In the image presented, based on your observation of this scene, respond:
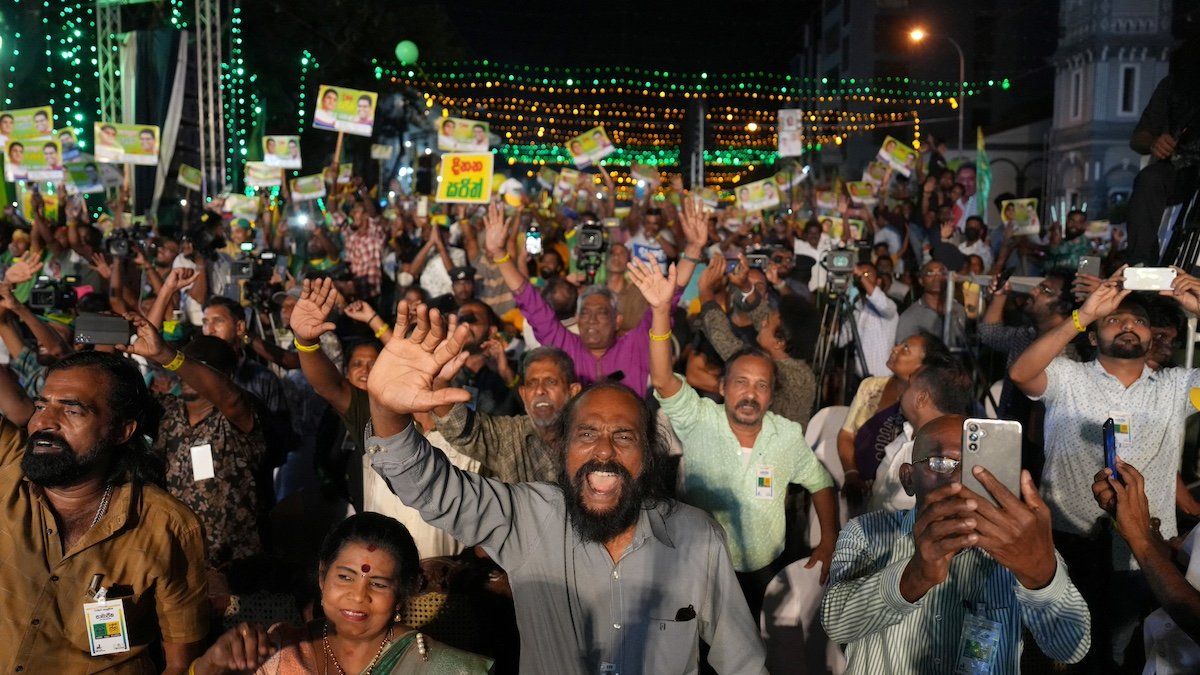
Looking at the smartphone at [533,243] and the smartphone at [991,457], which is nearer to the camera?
the smartphone at [991,457]

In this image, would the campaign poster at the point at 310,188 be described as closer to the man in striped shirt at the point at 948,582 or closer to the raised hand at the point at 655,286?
the raised hand at the point at 655,286

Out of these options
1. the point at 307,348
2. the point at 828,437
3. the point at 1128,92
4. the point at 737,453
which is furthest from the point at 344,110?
the point at 1128,92

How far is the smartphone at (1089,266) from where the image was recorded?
4934 mm

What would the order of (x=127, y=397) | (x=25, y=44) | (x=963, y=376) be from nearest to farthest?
(x=127, y=397) → (x=963, y=376) → (x=25, y=44)

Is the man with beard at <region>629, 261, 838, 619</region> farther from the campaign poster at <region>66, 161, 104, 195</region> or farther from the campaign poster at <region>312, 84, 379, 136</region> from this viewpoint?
the campaign poster at <region>66, 161, 104, 195</region>

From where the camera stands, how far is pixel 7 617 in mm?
2988

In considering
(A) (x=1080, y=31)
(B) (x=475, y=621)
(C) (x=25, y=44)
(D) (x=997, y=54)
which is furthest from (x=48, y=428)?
(D) (x=997, y=54)

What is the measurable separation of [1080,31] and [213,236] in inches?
1668

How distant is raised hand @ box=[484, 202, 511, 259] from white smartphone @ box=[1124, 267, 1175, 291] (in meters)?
3.88

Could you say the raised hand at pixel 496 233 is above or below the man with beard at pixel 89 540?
above

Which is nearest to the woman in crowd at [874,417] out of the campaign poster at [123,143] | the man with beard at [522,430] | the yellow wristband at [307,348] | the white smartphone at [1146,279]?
the white smartphone at [1146,279]

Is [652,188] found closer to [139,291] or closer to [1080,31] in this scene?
[139,291]

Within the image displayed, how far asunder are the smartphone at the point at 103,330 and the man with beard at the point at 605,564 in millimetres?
1900

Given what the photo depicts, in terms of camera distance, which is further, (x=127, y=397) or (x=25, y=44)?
(x=25, y=44)
